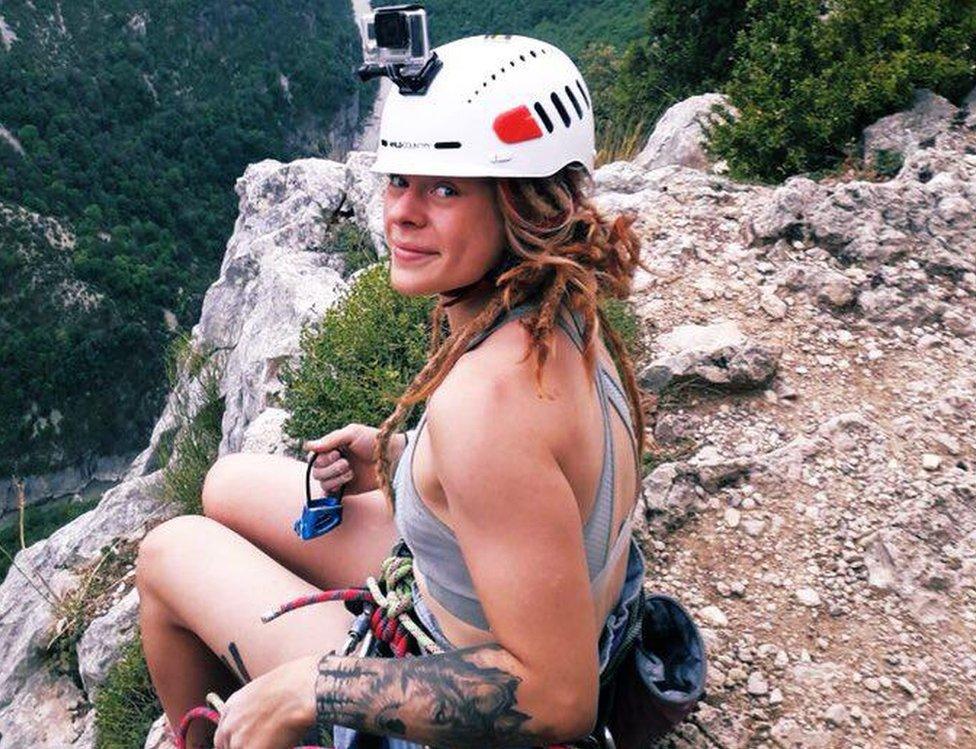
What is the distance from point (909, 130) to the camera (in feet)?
18.1

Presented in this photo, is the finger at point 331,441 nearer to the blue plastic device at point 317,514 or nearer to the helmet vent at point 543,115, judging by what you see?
the blue plastic device at point 317,514

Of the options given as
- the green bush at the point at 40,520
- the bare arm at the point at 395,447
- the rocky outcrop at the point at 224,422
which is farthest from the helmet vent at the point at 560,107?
the green bush at the point at 40,520

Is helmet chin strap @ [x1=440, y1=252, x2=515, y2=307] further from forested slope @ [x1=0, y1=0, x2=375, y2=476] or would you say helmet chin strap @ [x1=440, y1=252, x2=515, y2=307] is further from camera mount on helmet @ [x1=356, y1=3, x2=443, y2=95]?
forested slope @ [x1=0, y1=0, x2=375, y2=476]

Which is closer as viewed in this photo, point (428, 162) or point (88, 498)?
A: point (428, 162)

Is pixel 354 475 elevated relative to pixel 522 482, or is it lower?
lower

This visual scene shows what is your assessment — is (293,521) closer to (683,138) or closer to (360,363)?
(360,363)

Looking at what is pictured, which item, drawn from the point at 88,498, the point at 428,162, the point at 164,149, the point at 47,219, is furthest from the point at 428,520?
the point at 164,149

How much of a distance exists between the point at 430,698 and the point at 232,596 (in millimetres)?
938

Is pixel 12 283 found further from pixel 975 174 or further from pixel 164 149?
pixel 975 174

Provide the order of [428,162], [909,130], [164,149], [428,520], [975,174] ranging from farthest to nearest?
[164,149], [909,130], [975,174], [428,162], [428,520]

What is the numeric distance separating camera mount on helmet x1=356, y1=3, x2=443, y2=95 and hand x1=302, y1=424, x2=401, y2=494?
1.03 m

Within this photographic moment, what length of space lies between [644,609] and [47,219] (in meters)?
64.8

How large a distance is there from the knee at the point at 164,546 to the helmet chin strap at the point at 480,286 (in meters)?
1.15

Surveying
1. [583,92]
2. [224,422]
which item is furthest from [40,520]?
[583,92]
